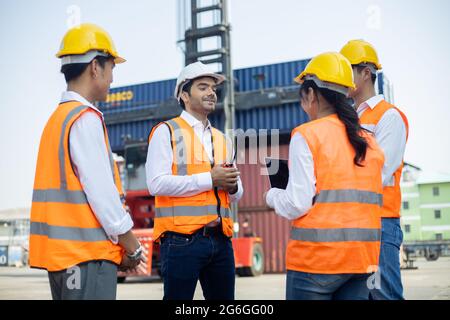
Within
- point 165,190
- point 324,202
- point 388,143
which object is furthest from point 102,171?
point 388,143

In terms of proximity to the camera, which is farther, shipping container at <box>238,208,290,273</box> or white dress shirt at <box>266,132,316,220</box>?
shipping container at <box>238,208,290,273</box>

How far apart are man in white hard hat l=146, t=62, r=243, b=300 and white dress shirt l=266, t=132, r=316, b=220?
0.78m

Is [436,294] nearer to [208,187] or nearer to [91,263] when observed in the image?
[208,187]

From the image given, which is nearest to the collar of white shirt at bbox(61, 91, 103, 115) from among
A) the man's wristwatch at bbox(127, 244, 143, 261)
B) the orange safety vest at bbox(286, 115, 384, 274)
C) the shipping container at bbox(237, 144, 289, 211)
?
the man's wristwatch at bbox(127, 244, 143, 261)

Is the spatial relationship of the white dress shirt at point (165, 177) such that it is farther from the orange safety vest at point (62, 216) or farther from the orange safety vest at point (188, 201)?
the orange safety vest at point (62, 216)

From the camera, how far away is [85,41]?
104 inches

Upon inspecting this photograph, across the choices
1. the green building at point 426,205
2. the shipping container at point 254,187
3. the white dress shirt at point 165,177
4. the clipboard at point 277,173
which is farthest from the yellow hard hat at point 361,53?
the green building at point 426,205

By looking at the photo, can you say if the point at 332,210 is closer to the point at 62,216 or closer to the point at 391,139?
the point at 391,139

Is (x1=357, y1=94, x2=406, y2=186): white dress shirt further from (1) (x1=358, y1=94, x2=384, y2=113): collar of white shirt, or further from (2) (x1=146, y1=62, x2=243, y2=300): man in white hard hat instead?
(2) (x1=146, y1=62, x2=243, y2=300): man in white hard hat

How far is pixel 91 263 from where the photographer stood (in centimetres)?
238

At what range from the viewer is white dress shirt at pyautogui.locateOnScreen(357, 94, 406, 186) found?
3.17 m

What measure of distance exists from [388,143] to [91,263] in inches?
77.4

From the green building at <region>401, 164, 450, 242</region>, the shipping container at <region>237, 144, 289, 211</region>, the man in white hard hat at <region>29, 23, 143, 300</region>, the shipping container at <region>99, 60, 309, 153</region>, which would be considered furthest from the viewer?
the green building at <region>401, 164, 450, 242</region>

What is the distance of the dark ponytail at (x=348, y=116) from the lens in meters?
2.52
